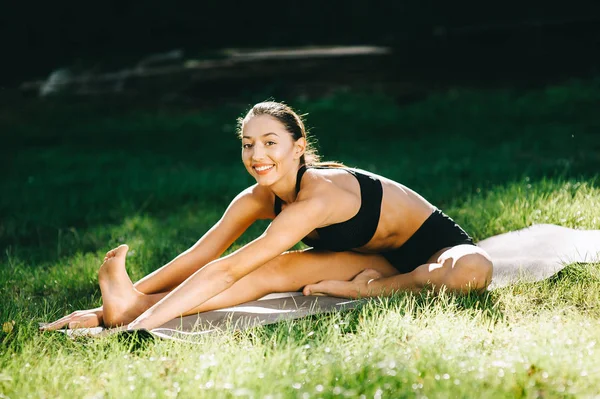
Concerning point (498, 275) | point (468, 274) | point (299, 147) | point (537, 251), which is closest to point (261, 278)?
point (299, 147)

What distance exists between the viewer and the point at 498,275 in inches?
147

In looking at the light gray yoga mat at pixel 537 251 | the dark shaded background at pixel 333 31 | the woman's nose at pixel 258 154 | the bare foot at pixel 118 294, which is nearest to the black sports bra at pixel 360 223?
the woman's nose at pixel 258 154

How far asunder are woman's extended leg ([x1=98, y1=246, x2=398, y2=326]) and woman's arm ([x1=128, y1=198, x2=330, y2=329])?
19 centimetres

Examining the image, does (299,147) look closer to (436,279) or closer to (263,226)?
(436,279)

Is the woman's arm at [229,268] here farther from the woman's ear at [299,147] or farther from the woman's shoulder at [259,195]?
the woman's shoulder at [259,195]

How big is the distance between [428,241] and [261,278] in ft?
2.58

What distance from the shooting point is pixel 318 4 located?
9867mm

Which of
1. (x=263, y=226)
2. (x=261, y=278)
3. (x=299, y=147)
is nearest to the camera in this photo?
(x=299, y=147)

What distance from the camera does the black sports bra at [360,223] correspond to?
3.46m

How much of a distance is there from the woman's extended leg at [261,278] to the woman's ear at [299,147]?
0.49 metres

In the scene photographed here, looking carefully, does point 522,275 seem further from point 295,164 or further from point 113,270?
point 113,270

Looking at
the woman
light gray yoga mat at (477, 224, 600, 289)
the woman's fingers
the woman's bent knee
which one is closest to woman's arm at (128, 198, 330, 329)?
the woman

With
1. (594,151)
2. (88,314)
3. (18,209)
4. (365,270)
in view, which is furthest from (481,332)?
(594,151)

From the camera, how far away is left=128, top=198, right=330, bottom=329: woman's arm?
310 centimetres
